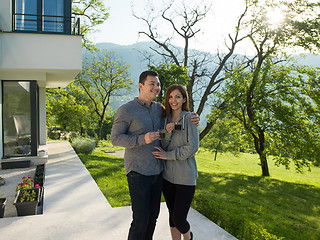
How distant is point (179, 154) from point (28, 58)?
22.4 feet

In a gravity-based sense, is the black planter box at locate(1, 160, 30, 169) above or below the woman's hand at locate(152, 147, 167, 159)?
below

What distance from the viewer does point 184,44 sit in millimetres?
17891

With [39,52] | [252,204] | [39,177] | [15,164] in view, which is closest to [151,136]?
[39,177]

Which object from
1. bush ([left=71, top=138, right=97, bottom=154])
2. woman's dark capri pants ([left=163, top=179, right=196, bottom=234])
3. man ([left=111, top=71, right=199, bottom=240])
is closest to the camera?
man ([left=111, top=71, right=199, bottom=240])

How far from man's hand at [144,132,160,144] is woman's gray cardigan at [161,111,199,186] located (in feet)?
1.09

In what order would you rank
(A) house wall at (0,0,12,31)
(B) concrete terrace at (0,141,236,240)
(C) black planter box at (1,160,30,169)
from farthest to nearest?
1. (C) black planter box at (1,160,30,169)
2. (A) house wall at (0,0,12,31)
3. (B) concrete terrace at (0,141,236,240)

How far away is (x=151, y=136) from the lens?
249cm

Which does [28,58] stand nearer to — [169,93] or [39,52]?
[39,52]

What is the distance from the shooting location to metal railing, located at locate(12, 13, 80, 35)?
27.9 feet

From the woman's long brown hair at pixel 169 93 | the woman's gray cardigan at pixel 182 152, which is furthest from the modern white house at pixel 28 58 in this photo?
the woman's gray cardigan at pixel 182 152

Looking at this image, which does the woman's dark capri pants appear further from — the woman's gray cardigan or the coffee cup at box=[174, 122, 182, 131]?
the coffee cup at box=[174, 122, 182, 131]

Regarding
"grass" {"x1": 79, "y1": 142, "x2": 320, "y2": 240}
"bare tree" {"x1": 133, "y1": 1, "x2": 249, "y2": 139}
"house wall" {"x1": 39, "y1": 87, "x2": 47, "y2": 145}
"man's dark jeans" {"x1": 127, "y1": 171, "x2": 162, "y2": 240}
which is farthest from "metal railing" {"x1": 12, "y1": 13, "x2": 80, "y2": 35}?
"bare tree" {"x1": 133, "y1": 1, "x2": 249, "y2": 139}

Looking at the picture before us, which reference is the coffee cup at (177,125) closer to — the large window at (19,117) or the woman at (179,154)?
the woman at (179,154)

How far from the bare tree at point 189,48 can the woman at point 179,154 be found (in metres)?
14.0
